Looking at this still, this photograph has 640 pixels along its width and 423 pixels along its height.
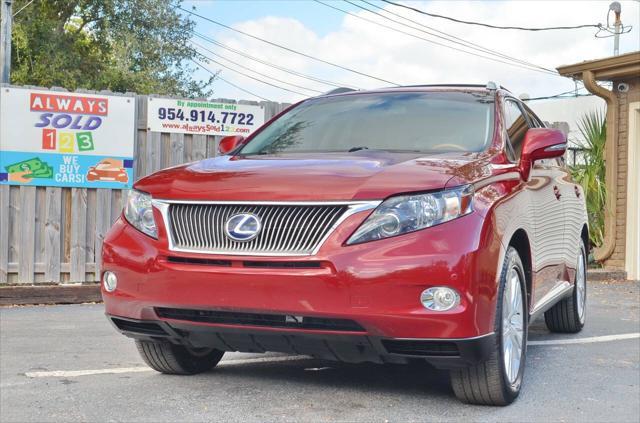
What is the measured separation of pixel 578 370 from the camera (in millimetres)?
5230

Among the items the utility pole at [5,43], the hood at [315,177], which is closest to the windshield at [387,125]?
the hood at [315,177]

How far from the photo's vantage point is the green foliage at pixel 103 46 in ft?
79.9

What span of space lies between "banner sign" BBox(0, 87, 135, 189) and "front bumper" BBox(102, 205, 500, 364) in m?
5.57

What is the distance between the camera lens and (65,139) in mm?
8969

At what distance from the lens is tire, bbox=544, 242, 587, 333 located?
262 inches

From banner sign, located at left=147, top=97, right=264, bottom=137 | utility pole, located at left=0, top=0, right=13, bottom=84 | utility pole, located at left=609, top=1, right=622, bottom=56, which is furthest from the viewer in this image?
utility pole, located at left=609, top=1, right=622, bottom=56

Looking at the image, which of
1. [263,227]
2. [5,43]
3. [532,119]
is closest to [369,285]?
[263,227]

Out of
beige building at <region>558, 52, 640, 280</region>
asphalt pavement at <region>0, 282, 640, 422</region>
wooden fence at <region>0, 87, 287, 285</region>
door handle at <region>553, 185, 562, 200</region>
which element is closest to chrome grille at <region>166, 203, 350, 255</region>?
asphalt pavement at <region>0, 282, 640, 422</region>

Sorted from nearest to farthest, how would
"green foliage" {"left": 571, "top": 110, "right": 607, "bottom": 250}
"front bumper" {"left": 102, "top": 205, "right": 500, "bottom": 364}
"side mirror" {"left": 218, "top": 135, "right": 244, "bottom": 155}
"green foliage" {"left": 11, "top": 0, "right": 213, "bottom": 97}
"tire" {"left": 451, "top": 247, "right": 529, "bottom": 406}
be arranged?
"front bumper" {"left": 102, "top": 205, "right": 500, "bottom": 364} < "tire" {"left": 451, "top": 247, "right": 529, "bottom": 406} < "side mirror" {"left": 218, "top": 135, "right": 244, "bottom": 155} < "green foliage" {"left": 571, "top": 110, "right": 607, "bottom": 250} < "green foliage" {"left": 11, "top": 0, "right": 213, "bottom": 97}

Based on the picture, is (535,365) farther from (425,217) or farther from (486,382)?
(425,217)

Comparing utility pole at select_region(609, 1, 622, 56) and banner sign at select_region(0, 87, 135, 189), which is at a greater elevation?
utility pole at select_region(609, 1, 622, 56)

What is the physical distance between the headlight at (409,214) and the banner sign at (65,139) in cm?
611

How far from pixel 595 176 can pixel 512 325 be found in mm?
9749

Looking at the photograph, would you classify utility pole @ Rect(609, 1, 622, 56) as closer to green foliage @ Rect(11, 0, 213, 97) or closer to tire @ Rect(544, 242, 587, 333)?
green foliage @ Rect(11, 0, 213, 97)
